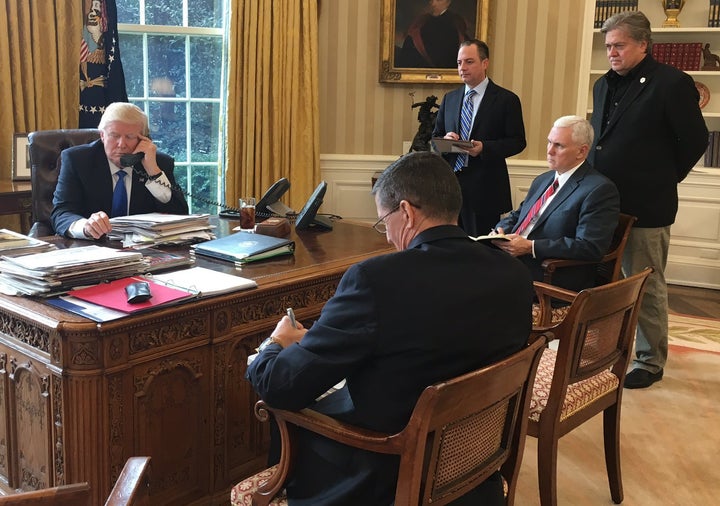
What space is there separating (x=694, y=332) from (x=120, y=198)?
331cm

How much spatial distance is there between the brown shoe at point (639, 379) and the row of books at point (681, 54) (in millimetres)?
2722

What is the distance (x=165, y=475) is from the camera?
2.06 metres

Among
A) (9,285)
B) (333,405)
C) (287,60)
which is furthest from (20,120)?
(333,405)

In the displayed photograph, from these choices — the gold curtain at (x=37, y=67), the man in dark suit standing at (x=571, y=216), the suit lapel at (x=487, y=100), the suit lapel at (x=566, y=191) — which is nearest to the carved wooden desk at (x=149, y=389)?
the man in dark suit standing at (x=571, y=216)

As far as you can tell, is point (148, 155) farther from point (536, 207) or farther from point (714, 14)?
point (714, 14)

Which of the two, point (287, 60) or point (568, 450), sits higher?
point (287, 60)

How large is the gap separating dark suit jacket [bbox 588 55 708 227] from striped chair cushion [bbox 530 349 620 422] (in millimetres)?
1214

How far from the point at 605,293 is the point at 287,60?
3.60 metres

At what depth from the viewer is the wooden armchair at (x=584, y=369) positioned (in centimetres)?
206

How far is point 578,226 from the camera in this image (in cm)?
307

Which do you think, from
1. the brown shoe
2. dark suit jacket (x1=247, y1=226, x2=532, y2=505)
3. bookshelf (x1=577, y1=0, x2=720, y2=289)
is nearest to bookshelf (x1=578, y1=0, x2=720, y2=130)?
bookshelf (x1=577, y1=0, x2=720, y2=289)

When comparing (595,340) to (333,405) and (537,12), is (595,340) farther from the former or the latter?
(537,12)

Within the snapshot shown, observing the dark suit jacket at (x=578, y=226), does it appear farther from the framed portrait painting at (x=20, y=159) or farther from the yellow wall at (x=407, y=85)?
the framed portrait painting at (x=20, y=159)

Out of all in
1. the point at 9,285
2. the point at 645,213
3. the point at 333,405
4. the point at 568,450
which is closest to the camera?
the point at 333,405
